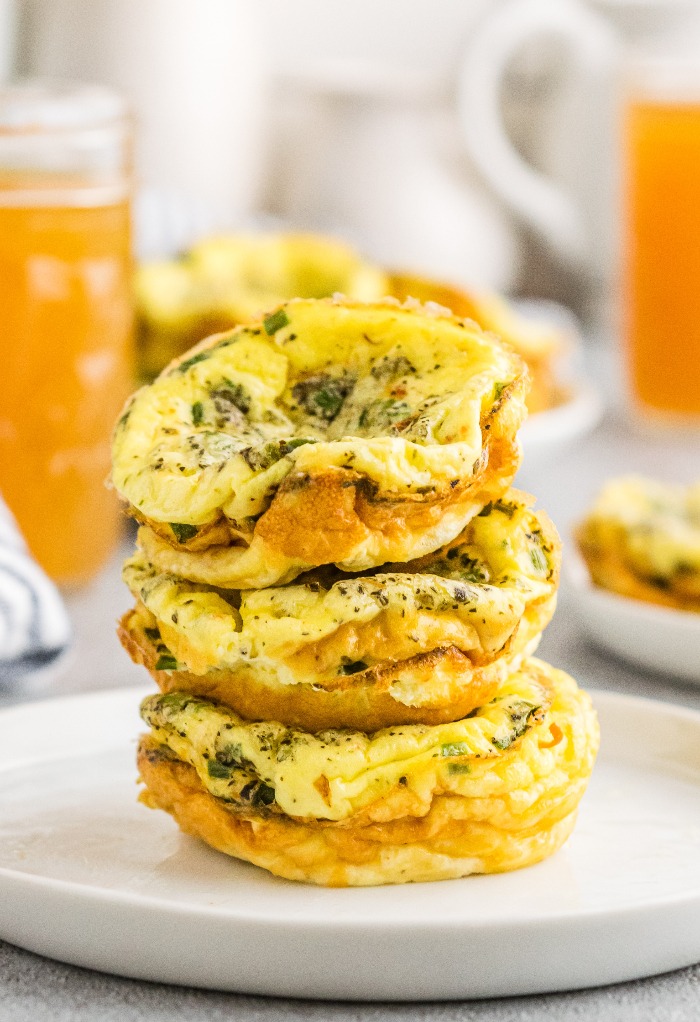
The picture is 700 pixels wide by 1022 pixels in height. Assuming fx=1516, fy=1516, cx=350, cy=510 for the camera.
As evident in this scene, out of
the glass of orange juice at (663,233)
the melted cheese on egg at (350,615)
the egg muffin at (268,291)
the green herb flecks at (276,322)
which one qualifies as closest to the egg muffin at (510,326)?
the egg muffin at (268,291)

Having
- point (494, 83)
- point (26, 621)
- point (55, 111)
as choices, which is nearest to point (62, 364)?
point (55, 111)

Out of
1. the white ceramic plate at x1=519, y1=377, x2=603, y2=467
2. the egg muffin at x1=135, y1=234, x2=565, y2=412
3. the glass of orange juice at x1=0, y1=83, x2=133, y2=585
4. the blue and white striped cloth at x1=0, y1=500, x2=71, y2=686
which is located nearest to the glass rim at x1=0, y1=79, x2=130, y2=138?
the glass of orange juice at x1=0, y1=83, x2=133, y2=585

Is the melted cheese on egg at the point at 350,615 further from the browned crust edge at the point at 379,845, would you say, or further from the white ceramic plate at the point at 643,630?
the white ceramic plate at the point at 643,630

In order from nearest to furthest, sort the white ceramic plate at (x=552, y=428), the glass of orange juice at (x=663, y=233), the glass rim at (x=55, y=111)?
1. the glass rim at (x=55, y=111)
2. the white ceramic plate at (x=552, y=428)
3. the glass of orange juice at (x=663, y=233)

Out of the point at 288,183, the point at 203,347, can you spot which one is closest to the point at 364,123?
the point at 288,183

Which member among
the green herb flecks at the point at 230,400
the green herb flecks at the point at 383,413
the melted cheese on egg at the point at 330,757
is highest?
the green herb flecks at the point at 383,413

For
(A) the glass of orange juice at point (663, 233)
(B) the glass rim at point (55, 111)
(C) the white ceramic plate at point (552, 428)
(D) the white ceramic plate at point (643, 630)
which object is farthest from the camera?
(A) the glass of orange juice at point (663, 233)

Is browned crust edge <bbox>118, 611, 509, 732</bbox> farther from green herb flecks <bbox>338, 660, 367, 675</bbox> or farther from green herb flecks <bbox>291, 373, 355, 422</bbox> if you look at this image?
green herb flecks <bbox>291, 373, 355, 422</bbox>
